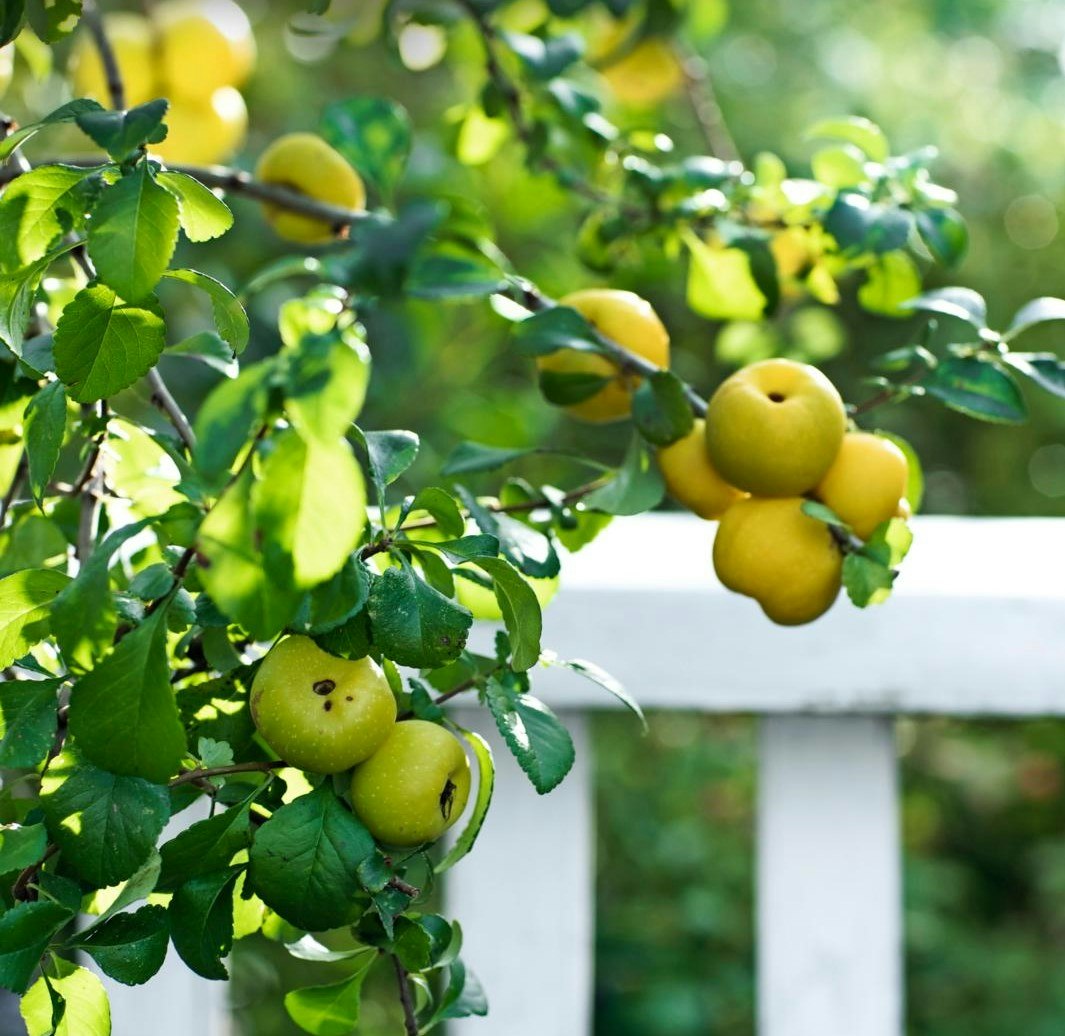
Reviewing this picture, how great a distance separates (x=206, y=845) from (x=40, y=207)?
0.68 feet

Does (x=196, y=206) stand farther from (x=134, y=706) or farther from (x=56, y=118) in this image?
(x=134, y=706)

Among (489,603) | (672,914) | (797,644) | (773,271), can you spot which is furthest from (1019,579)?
(672,914)

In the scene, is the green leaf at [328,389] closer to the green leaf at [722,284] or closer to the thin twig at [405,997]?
the thin twig at [405,997]

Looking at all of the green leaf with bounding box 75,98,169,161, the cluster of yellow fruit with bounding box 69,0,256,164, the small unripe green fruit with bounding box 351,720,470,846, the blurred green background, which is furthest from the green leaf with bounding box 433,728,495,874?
the blurred green background

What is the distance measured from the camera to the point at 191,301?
5.59ft

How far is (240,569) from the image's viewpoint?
1.08ft

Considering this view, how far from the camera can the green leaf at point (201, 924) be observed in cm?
45


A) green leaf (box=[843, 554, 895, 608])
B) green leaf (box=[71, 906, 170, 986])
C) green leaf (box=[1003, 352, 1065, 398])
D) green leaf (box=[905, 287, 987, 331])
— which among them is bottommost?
green leaf (box=[71, 906, 170, 986])

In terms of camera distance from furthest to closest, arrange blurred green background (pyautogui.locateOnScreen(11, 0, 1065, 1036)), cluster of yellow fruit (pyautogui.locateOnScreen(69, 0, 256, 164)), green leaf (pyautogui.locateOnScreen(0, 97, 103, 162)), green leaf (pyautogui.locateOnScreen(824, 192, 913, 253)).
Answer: blurred green background (pyautogui.locateOnScreen(11, 0, 1065, 1036))
cluster of yellow fruit (pyautogui.locateOnScreen(69, 0, 256, 164))
green leaf (pyautogui.locateOnScreen(824, 192, 913, 253))
green leaf (pyautogui.locateOnScreen(0, 97, 103, 162))

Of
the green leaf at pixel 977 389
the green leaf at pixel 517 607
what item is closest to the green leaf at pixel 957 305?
the green leaf at pixel 977 389

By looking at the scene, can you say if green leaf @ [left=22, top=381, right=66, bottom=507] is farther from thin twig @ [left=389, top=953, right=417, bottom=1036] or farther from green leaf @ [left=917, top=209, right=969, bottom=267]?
green leaf @ [left=917, top=209, right=969, bottom=267]

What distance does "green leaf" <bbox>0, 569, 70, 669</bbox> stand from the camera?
437 millimetres

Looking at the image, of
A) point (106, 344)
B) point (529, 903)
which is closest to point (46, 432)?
point (106, 344)

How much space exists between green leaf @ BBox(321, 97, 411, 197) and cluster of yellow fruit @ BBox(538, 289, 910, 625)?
24cm
